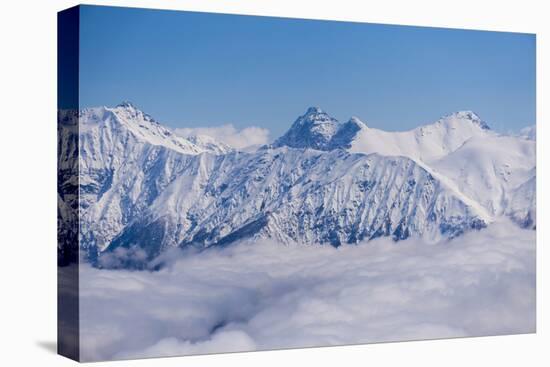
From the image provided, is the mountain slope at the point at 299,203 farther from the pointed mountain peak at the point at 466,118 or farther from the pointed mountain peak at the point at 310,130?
the pointed mountain peak at the point at 466,118

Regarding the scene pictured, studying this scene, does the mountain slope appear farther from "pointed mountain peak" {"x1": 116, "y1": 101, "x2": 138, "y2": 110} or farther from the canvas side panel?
"pointed mountain peak" {"x1": 116, "y1": 101, "x2": 138, "y2": 110}

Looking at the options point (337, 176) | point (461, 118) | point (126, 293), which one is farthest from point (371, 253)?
point (126, 293)

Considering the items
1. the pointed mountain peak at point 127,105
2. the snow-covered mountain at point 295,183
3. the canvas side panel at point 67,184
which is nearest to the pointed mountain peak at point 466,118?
the snow-covered mountain at point 295,183

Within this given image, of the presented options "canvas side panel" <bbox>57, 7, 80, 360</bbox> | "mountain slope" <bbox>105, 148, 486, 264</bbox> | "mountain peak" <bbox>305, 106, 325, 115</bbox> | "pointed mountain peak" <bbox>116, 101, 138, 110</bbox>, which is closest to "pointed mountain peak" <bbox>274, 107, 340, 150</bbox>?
"mountain peak" <bbox>305, 106, 325, 115</bbox>

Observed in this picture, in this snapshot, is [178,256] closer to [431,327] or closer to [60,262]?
[60,262]

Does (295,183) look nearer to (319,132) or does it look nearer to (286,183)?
(286,183)

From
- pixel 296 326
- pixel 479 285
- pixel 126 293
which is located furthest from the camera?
pixel 479 285

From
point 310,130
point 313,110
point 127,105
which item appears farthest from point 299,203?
point 127,105
